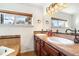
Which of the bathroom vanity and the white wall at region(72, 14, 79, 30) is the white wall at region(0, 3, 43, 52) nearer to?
the bathroom vanity

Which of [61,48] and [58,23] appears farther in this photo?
[58,23]

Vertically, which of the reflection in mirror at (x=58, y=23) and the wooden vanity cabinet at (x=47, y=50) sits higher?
the reflection in mirror at (x=58, y=23)

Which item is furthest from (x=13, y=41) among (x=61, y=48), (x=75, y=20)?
(x=75, y=20)

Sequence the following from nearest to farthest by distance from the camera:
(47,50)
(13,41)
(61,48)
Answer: (61,48)
(13,41)
(47,50)

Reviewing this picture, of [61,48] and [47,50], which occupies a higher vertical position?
[61,48]

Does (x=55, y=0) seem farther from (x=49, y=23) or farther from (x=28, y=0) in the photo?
(x=49, y=23)

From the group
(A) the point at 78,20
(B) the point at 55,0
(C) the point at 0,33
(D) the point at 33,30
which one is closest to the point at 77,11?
(A) the point at 78,20

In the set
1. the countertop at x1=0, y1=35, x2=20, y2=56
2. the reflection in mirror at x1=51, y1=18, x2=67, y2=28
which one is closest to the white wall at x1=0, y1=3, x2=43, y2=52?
the countertop at x1=0, y1=35, x2=20, y2=56

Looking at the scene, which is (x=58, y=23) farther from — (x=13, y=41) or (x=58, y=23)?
(x=13, y=41)

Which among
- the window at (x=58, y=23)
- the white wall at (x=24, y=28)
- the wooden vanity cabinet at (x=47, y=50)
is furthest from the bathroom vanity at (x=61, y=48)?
the window at (x=58, y=23)

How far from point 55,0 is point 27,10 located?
0.36m

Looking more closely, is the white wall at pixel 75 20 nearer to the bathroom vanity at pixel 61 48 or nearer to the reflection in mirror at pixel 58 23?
the reflection in mirror at pixel 58 23

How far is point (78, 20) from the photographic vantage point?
1.20 metres

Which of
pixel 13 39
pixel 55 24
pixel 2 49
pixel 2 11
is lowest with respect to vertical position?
pixel 2 49
